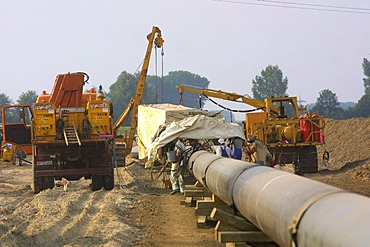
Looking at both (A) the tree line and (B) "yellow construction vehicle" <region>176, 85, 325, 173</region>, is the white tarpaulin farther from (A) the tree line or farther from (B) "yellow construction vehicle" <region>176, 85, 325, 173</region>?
(A) the tree line

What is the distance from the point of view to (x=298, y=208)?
611 centimetres

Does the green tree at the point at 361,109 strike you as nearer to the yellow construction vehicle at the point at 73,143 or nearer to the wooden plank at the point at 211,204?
the yellow construction vehicle at the point at 73,143

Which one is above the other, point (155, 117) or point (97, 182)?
point (155, 117)

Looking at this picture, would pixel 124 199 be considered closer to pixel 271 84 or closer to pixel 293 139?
pixel 293 139

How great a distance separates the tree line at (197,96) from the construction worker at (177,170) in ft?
180

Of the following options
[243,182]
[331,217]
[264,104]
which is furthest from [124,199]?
[264,104]

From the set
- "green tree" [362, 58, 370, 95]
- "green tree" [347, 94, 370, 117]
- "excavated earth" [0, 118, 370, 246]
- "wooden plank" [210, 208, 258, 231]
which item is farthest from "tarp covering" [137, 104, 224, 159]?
"green tree" [362, 58, 370, 95]

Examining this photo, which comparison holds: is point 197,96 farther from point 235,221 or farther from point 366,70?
point 235,221

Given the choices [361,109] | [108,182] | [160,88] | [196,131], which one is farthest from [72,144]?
[160,88]

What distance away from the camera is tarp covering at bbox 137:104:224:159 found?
2334 centimetres

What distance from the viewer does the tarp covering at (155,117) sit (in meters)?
23.3

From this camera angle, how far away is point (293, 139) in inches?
1065

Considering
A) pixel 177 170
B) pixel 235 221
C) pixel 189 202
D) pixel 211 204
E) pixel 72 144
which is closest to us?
pixel 235 221

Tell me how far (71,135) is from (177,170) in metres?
3.07
